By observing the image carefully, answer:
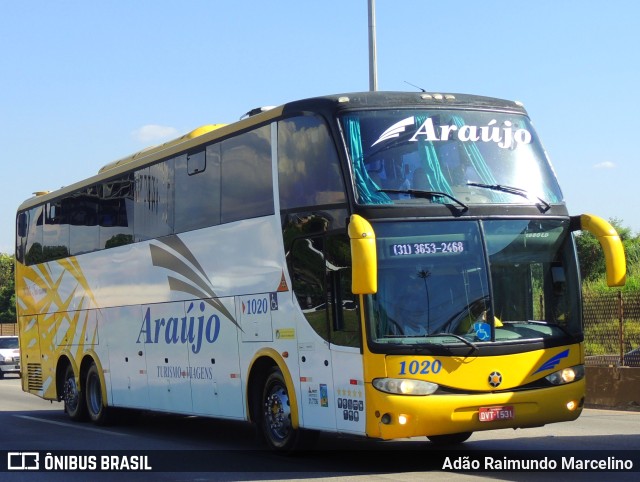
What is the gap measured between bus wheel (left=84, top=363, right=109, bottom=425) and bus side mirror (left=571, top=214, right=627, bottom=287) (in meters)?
10.3

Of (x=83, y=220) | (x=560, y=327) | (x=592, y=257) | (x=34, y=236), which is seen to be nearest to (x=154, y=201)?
(x=83, y=220)

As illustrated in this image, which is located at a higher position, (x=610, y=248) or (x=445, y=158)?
(x=445, y=158)

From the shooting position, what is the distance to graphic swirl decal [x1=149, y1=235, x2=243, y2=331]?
1517cm

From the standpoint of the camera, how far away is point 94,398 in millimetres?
19969

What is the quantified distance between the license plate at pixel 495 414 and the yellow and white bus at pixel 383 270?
0.02 metres

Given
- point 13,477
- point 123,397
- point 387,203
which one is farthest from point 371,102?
point 123,397

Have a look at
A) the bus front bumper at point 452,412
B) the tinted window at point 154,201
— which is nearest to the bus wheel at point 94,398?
the tinted window at point 154,201

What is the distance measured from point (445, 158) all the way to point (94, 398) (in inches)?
401

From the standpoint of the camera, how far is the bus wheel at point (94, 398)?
1955 centimetres

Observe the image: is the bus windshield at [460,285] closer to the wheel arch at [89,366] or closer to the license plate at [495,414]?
the license plate at [495,414]

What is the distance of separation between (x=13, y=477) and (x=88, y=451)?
2534mm

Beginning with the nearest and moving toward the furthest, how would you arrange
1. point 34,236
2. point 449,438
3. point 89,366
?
point 449,438 → point 89,366 → point 34,236

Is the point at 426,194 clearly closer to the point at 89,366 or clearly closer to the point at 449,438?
the point at 449,438

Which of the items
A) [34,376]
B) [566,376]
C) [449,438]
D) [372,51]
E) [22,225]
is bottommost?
[449,438]
